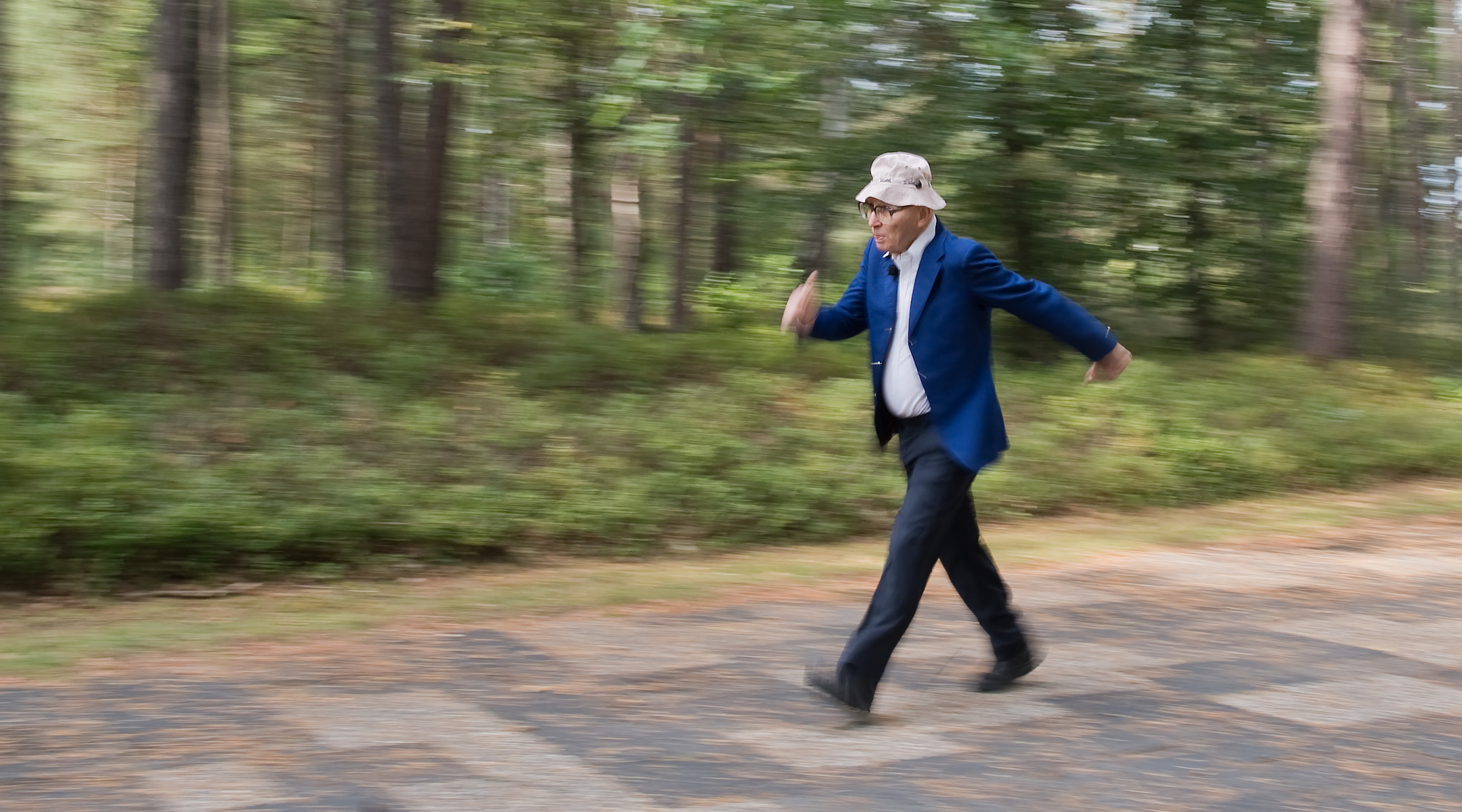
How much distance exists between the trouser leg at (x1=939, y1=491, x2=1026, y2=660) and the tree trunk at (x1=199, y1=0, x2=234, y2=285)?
17678mm

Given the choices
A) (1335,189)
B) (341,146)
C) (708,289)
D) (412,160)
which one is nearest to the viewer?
(412,160)

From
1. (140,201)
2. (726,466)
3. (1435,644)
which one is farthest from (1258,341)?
(140,201)

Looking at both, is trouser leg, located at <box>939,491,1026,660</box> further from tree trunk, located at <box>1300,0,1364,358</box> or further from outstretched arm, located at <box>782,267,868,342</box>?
tree trunk, located at <box>1300,0,1364,358</box>

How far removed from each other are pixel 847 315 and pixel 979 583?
120cm

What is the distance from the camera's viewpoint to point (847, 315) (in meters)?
5.65

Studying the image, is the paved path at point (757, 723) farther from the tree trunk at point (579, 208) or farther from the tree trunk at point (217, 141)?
the tree trunk at point (217, 141)

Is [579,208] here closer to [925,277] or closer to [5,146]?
[5,146]

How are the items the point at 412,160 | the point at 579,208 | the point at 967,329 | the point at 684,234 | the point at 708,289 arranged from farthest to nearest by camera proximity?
the point at 579,208, the point at 708,289, the point at 684,234, the point at 412,160, the point at 967,329

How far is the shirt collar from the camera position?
536cm

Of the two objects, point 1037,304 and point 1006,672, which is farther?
point 1006,672

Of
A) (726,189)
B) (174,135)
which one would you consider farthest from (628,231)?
(174,135)

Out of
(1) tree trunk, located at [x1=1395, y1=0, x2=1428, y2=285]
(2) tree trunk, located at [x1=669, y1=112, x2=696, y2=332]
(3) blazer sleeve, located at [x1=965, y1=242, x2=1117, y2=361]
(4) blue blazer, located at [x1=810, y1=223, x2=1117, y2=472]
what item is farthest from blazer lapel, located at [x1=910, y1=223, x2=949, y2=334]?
(1) tree trunk, located at [x1=1395, y1=0, x2=1428, y2=285]

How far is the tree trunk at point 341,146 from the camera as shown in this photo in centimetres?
2030

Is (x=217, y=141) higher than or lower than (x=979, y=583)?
higher
